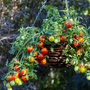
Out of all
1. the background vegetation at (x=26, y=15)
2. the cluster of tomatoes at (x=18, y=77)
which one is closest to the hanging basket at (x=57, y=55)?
the cluster of tomatoes at (x=18, y=77)

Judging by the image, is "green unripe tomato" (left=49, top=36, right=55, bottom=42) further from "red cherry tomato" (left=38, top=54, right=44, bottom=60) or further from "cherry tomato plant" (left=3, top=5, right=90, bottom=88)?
"red cherry tomato" (left=38, top=54, right=44, bottom=60)

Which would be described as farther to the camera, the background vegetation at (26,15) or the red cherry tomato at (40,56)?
the background vegetation at (26,15)

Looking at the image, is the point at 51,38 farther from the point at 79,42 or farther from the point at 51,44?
the point at 79,42

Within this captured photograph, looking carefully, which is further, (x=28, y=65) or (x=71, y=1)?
(x=71, y=1)

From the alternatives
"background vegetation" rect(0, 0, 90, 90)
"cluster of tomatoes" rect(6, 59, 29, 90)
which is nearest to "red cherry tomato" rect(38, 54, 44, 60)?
"cluster of tomatoes" rect(6, 59, 29, 90)

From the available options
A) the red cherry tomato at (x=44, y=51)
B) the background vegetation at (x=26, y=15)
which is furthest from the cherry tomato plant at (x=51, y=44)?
the background vegetation at (x=26, y=15)

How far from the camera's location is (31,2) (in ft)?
6.96

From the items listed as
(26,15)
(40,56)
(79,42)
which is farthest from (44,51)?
(26,15)

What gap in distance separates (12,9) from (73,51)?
4.76 ft

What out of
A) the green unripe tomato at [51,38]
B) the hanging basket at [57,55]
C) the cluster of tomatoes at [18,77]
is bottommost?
the cluster of tomatoes at [18,77]

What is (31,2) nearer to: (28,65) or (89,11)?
(89,11)

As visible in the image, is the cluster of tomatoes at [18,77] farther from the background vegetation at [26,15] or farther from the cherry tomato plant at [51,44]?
the background vegetation at [26,15]

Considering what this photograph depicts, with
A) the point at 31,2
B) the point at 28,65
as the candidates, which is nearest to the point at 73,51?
the point at 28,65

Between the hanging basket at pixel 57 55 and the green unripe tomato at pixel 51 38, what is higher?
the green unripe tomato at pixel 51 38
